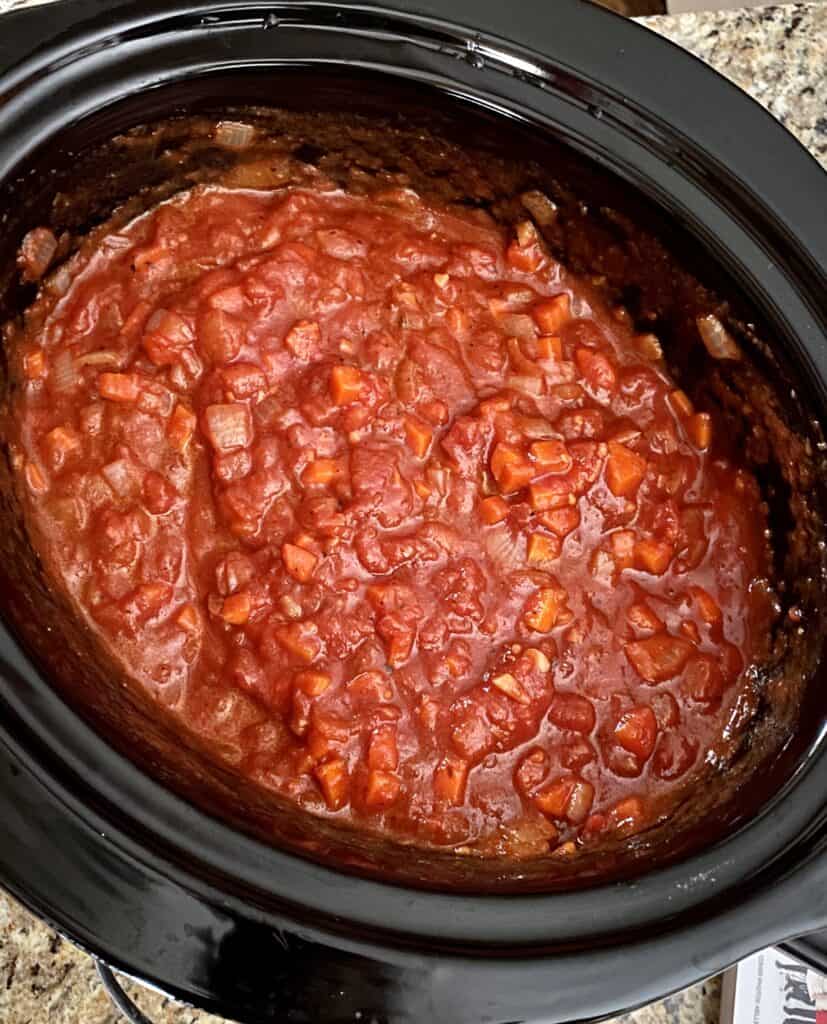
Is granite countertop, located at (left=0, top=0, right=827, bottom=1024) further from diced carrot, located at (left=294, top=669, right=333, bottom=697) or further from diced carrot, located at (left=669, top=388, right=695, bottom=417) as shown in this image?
diced carrot, located at (left=294, top=669, right=333, bottom=697)

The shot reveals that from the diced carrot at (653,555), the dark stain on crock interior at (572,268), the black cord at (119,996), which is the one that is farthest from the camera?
the diced carrot at (653,555)

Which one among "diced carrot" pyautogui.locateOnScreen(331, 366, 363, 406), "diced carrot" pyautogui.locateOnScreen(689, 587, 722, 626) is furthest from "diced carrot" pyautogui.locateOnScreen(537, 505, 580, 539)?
"diced carrot" pyautogui.locateOnScreen(331, 366, 363, 406)

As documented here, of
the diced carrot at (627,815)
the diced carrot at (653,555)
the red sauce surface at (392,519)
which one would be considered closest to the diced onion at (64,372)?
the red sauce surface at (392,519)

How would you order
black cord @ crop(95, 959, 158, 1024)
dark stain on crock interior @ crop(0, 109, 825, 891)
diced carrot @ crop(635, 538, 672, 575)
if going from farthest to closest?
1. diced carrot @ crop(635, 538, 672, 575)
2. black cord @ crop(95, 959, 158, 1024)
3. dark stain on crock interior @ crop(0, 109, 825, 891)

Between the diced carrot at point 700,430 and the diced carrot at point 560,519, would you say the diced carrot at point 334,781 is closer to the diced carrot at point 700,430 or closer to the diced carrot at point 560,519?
the diced carrot at point 560,519

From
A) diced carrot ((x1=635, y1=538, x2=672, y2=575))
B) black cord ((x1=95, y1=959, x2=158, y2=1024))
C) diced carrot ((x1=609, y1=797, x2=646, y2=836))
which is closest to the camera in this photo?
black cord ((x1=95, y1=959, x2=158, y2=1024))

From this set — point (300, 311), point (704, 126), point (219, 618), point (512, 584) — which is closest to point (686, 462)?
point (512, 584)
